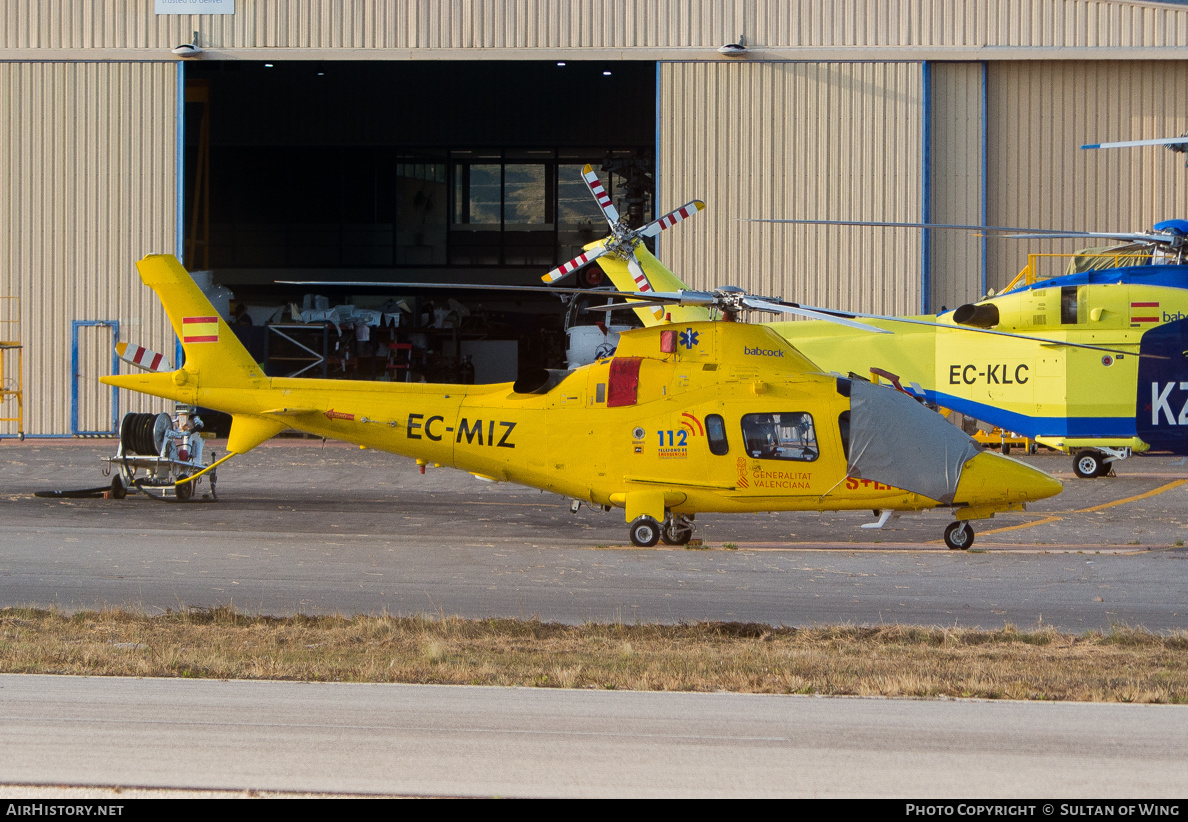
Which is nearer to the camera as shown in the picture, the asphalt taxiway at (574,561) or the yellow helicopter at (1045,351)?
the asphalt taxiway at (574,561)

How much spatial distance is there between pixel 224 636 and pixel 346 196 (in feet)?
132

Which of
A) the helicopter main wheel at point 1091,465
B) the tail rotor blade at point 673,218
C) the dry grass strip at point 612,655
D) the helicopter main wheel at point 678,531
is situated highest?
the tail rotor blade at point 673,218

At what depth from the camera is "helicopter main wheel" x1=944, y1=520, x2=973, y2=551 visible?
14.8m

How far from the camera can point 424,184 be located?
48375 millimetres

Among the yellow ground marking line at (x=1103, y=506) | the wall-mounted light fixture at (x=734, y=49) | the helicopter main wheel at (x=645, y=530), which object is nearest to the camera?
the helicopter main wheel at (x=645, y=530)

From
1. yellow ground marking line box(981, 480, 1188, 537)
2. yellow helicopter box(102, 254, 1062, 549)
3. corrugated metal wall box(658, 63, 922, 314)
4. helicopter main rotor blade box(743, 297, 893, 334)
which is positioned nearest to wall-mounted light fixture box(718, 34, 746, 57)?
corrugated metal wall box(658, 63, 922, 314)

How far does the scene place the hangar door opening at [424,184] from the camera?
1631 inches

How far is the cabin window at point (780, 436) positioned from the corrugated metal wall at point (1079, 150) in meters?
17.8

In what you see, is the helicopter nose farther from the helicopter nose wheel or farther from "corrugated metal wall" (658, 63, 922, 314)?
"corrugated metal wall" (658, 63, 922, 314)

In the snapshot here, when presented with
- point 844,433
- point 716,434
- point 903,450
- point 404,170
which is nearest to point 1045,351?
point 903,450

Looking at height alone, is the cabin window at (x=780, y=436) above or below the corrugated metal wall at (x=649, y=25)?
below

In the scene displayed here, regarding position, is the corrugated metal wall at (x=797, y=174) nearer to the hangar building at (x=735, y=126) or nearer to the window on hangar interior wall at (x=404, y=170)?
the hangar building at (x=735, y=126)

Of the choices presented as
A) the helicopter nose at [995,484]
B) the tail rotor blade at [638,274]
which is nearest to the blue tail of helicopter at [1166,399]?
the helicopter nose at [995,484]

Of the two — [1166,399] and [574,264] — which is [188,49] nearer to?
[574,264]
